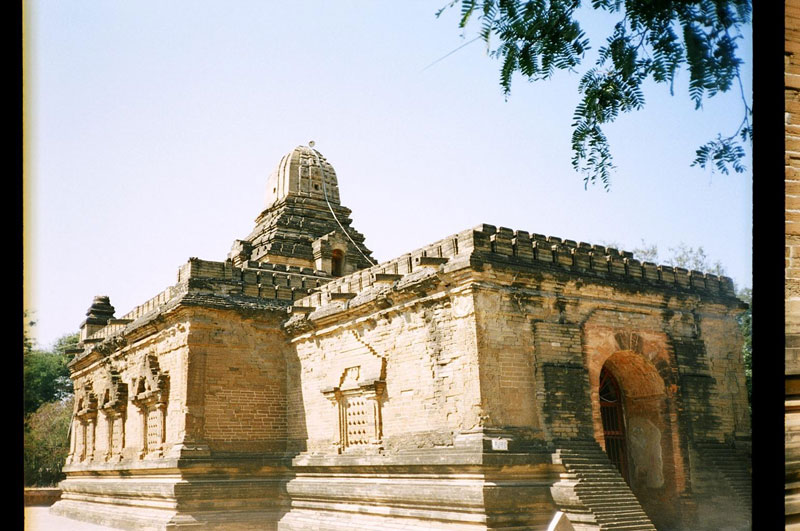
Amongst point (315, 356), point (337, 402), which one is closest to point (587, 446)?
point (337, 402)

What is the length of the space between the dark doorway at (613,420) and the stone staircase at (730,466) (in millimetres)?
1345

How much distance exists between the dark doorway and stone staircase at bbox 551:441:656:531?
1.66 meters

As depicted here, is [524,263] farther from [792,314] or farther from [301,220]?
[301,220]

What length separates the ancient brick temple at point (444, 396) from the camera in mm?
12094

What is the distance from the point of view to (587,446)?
12.5 metres

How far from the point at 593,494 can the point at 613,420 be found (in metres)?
2.87

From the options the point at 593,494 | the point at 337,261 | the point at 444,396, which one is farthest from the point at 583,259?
the point at 337,261

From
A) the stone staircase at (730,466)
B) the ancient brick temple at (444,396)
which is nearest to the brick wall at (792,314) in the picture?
the ancient brick temple at (444,396)

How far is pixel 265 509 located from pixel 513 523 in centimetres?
673

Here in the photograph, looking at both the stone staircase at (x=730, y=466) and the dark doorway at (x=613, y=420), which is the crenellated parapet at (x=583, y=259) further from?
the stone staircase at (x=730, y=466)

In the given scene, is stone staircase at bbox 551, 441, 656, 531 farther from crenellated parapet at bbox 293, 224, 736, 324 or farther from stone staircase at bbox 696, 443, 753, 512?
crenellated parapet at bbox 293, 224, 736, 324

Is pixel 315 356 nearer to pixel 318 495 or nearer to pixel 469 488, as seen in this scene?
pixel 318 495

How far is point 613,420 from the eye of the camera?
1424 cm

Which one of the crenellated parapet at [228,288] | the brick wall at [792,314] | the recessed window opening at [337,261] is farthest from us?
the recessed window opening at [337,261]
